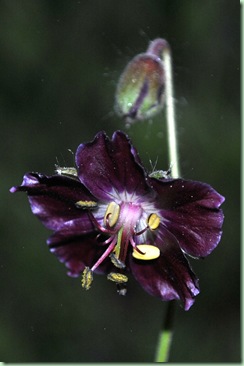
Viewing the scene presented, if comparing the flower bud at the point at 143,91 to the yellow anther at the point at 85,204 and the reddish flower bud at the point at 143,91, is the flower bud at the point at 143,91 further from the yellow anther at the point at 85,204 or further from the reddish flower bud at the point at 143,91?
the yellow anther at the point at 85,204

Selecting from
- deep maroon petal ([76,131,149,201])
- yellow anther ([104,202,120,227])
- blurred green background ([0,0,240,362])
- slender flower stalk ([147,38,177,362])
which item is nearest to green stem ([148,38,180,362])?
slender flower stalk ([147,38,177,362])

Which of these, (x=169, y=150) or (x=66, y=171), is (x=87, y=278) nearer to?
(x=66, y=171)

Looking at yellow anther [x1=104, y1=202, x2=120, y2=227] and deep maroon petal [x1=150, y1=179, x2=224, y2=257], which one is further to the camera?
yellow anther [x1=104, y1=202, x2=120, y2=227]

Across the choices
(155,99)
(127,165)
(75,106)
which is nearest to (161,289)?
(127,165)

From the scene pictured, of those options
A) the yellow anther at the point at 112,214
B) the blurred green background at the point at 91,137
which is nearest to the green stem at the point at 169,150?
the yellow anther at the point at 112,214

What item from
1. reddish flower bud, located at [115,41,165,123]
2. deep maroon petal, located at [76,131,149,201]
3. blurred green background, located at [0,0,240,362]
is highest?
reddish flower bud, located at [115,41,165,123]

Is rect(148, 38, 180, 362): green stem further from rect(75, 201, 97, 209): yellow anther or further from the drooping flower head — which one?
rect(75, 201, 97, 209): yellow anther

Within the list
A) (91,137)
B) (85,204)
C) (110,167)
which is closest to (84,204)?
(85,204)

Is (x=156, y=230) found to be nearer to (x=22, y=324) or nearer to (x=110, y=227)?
(x=110, y=227)
